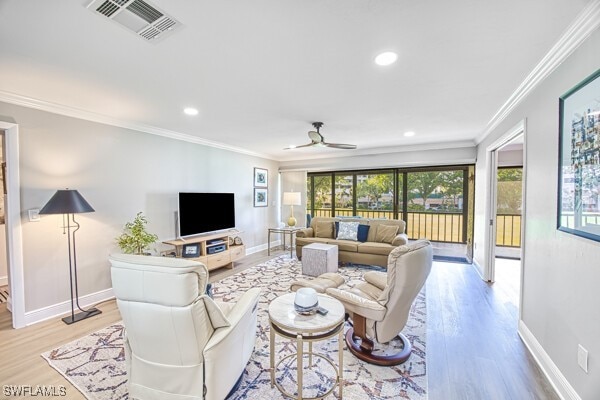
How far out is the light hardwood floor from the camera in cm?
192

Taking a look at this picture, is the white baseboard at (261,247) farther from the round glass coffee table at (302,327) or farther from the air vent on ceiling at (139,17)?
the air vent on ceiling at (139,17)

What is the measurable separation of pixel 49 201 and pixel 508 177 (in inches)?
325

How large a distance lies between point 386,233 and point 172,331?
436 centimetres

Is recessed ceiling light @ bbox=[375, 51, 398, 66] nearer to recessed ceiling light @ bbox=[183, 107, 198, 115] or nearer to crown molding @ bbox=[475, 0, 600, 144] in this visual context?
crown molding @ bbox=[475, 0, 600, 144]

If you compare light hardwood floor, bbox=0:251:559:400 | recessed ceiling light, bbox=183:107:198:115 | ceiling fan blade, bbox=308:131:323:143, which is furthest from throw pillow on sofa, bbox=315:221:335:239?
recessed ceiling light, bbox=183:107:198:115

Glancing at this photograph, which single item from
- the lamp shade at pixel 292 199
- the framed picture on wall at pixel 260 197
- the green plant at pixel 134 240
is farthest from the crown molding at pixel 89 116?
the lamp shade at pixel 292 199

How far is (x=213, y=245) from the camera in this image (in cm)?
458

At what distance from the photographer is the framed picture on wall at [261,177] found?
6.36m

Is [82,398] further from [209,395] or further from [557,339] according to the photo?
[557,339]

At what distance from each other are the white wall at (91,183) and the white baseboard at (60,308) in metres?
0.06

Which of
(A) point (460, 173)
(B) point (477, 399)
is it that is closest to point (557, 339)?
(B) point (477, 399)

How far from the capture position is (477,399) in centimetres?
180

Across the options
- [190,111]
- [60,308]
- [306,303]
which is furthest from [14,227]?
[306,303]

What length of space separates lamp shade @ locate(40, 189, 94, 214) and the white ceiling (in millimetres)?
1040
